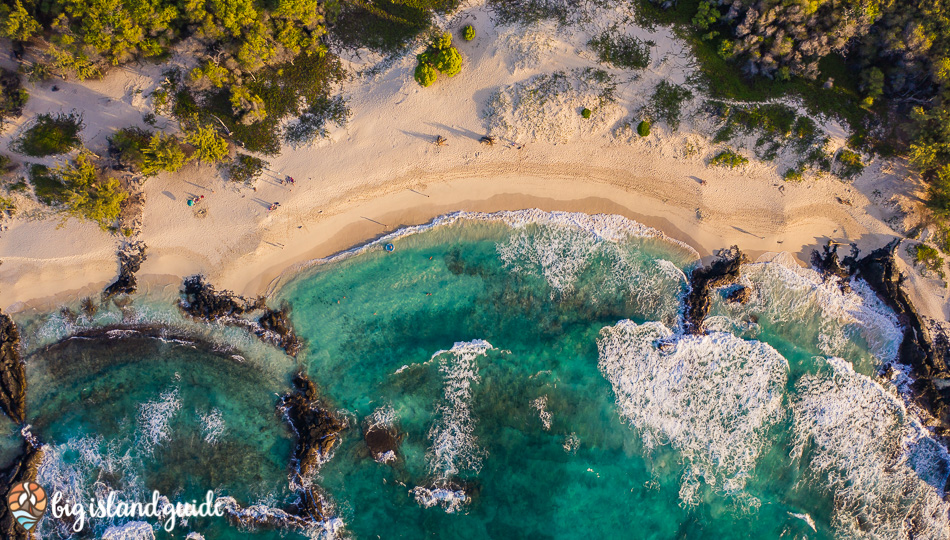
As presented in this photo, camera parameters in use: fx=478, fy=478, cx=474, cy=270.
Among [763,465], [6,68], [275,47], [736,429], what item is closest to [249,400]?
[275,47]

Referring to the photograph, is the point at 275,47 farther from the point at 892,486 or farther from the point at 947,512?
the point at 947,512

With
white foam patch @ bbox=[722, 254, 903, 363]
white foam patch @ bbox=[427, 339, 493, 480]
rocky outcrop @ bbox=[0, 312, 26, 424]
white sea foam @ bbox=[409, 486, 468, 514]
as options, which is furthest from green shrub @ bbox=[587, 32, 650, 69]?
rocky outcrop @ bbox=[0, 312, 26, 424]

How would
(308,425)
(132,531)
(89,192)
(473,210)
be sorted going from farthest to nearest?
(473,210)
(308,425)
(132,531)
(89,192)

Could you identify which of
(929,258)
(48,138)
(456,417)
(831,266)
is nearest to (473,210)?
(456,417)

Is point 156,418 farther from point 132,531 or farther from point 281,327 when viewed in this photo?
point 281,327

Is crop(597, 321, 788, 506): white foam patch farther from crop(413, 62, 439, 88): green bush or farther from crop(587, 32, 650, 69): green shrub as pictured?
crop(413, 62, 439, 88): green bush
